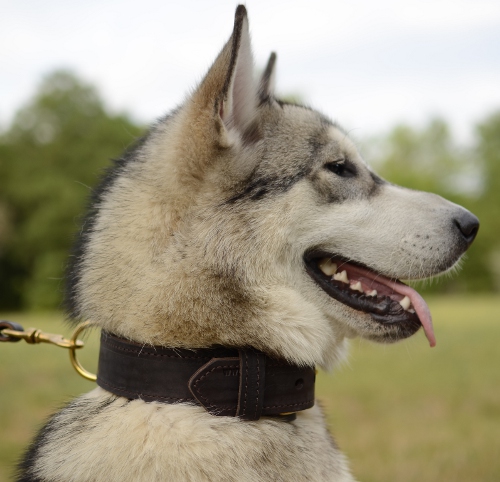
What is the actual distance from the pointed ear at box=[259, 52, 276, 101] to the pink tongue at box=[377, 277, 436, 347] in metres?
1.09

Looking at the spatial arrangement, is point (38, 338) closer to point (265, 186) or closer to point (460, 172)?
point (265, 186)

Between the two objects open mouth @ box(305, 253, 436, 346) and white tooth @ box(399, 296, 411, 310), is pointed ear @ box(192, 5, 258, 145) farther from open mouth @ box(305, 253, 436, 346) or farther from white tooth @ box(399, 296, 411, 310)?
white tooth @ box(399, 296, 411, 310)

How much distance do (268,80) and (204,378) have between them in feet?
5.55

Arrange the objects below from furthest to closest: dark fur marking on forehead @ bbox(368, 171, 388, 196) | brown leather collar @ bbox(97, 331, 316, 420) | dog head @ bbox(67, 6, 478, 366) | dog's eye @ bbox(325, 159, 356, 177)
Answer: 1. dark fur marking on forehead @ bbox(368, 171, 388, 196)
2. dog's eye @ bbox(325, 159, 356, 177)
3. dog head @ bbox(67, 6, 478, 366)
4. brown leather collar @ bbox(97, 331, 316, 420)

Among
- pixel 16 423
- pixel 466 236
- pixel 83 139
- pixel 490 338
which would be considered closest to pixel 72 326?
pixel 466 236

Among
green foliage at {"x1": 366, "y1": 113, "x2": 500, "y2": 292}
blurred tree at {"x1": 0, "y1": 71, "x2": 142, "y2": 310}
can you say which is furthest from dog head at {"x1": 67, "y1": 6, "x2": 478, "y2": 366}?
green foliage at {"x1": 366, "y1": 113, "x2": 500, "y2": 292}

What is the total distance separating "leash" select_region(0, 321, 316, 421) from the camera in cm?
239

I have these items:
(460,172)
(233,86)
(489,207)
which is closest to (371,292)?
(233,86)

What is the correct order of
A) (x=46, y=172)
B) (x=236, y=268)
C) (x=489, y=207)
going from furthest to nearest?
1. (x=489, y=207)
2. (x=46, y=172)
3. (x=236, y=268)

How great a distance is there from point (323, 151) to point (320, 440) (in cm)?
136

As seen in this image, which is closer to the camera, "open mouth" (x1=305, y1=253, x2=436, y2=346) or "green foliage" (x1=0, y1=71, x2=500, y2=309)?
"open mouth" (x1=305, y1=253, x2=436, y2=346)

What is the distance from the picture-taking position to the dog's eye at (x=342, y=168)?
115 inches

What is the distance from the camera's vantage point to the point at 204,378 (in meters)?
2.38

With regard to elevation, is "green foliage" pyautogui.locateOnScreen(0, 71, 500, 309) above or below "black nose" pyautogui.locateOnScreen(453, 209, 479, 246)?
below
